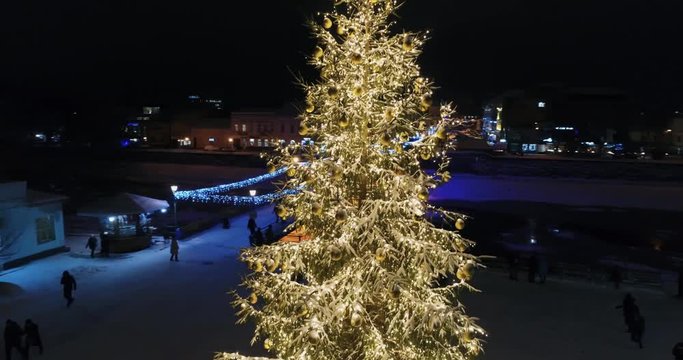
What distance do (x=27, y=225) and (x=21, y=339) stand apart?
8100 mm

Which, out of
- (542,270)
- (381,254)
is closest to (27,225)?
(542,270)

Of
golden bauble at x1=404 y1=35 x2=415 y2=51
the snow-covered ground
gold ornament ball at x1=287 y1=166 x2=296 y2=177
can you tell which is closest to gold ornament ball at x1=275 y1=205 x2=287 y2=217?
gold ornament ball at x1=287 y1=166 x2=296 y2=177

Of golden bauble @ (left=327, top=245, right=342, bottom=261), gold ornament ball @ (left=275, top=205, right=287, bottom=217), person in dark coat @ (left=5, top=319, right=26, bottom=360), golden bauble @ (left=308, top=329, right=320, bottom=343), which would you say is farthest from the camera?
person in dark coat @ (left=5, top=319, right=26, bottom=360)

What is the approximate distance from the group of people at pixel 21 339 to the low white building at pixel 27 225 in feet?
20.9

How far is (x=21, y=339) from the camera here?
32.9 feet

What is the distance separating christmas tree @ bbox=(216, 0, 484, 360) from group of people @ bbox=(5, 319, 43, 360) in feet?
22.6

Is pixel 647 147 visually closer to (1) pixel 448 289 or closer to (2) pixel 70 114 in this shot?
(1) pixel 448 289

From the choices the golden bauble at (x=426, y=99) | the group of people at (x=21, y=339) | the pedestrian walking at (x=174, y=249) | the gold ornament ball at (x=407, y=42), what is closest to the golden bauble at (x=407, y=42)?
the gold ornament ball at (x=407, y=42)

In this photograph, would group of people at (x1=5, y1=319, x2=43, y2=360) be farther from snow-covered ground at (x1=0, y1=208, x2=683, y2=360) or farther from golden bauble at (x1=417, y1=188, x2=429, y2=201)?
golden bauble at (x1=417, y1=188, x2=429, y2=201)

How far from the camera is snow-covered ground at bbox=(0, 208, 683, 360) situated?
1040cm

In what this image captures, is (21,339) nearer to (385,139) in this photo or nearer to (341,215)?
(341,215)

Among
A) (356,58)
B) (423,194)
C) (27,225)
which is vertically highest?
(356,58)

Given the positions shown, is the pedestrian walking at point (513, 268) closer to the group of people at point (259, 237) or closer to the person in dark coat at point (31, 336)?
the group of people at point (259, 237)

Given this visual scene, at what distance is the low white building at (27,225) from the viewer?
16.3 meters
